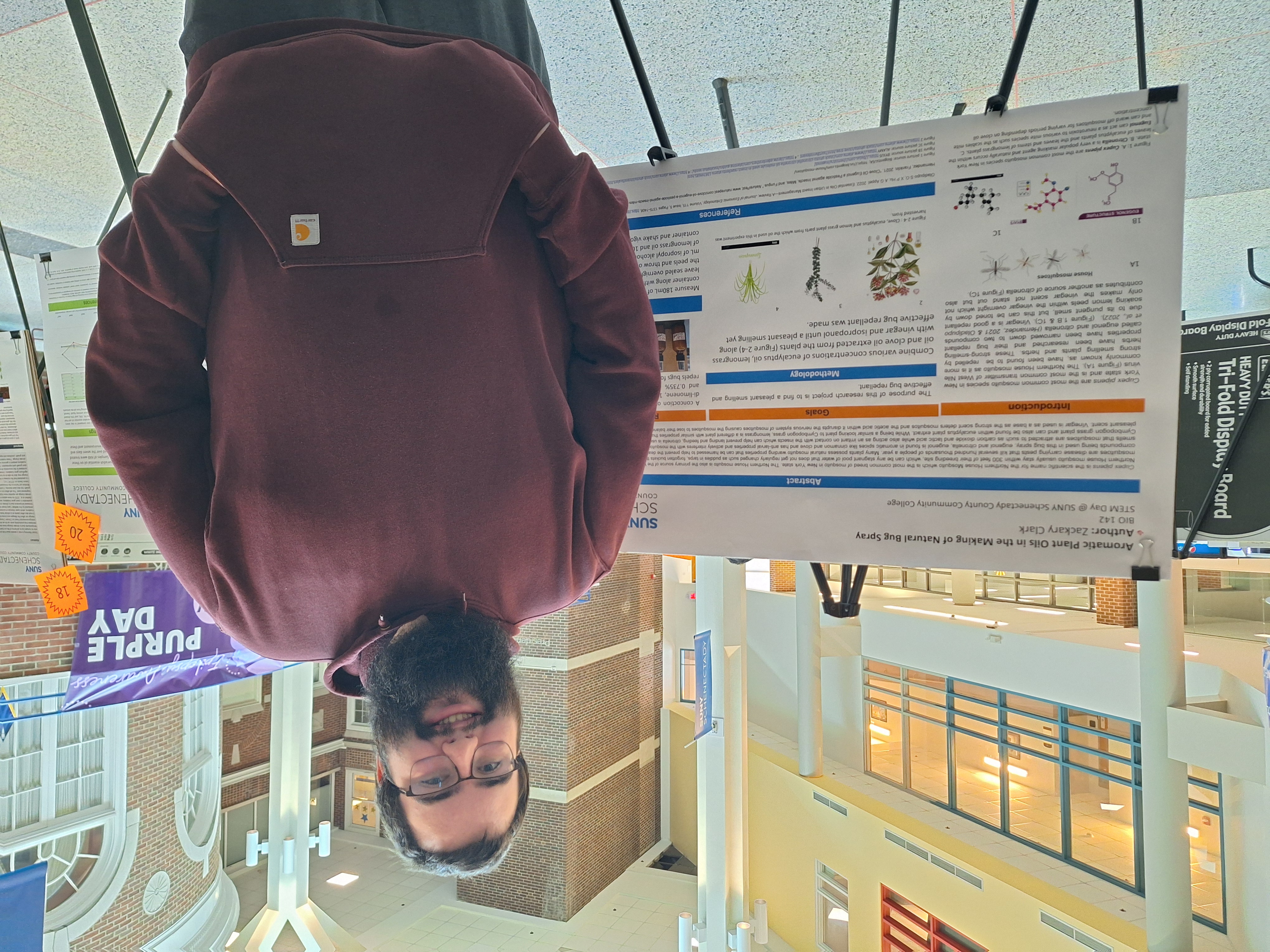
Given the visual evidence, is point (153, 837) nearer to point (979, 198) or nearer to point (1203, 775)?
point (979, 198)

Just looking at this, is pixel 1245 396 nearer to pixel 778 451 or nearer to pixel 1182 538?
pixel 1182 538

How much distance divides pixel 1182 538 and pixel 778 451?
2.72 m

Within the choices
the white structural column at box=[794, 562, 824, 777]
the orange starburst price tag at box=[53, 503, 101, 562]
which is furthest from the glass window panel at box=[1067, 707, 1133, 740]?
the orange starburst price tag at box=[53, 503, 101, 562]

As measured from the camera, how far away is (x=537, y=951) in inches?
395

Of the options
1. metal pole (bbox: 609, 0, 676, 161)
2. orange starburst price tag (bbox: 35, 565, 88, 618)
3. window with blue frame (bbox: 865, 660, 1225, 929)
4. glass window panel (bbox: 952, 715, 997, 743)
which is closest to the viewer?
metal pole (bbox: 609, 0, 676, 161)

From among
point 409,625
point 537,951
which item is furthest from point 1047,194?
point 537,951

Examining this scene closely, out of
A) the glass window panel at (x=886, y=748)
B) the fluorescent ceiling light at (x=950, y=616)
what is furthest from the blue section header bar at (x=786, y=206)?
the glass window panel at (x=886, y=748)

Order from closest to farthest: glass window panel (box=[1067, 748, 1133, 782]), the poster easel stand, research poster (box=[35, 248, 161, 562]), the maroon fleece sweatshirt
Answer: the maroon fleece sweatshirt → research poster (box=[35, 248, 161, 562]) → the poster easel stand → glass window panel (box=[1067, 748, 1133, 782])

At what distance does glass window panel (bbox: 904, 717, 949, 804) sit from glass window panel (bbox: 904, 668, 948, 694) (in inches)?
19.5

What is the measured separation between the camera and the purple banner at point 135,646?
349cm

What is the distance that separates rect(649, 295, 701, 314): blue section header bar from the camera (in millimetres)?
1299

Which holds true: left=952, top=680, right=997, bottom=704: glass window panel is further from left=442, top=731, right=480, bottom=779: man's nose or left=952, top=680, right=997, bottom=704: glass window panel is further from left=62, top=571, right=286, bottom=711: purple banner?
left=442, top=731, right=480, bottom=779: man's nose

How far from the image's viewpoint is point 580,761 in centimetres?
1149

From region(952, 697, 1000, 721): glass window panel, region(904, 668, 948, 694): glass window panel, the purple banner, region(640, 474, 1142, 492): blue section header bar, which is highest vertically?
region(640, 474, 1142, 492): blue section header bar
